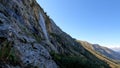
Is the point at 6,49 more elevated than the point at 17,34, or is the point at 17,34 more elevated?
the point at 17,34

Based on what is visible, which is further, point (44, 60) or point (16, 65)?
point (44, 60)

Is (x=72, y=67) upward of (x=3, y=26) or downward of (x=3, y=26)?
downward

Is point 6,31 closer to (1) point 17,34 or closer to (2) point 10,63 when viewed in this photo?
(1) point 17,34

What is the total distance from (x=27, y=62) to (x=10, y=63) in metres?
2.14

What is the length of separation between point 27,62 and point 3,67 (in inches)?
129

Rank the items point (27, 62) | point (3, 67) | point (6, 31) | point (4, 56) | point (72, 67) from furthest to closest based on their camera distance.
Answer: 1. point (72, 67)
2. point (6, 31)
3. point (27, 62)
4. point (4, 56)
5. point (3, 67)

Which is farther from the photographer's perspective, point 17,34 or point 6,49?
point 17,34

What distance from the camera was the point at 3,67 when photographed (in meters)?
12.8

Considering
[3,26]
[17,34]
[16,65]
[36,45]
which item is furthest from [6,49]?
[36,45]

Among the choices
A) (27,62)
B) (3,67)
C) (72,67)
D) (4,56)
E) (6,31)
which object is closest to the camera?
(3,67)

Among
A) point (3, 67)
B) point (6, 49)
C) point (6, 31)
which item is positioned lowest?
point (3, 67)

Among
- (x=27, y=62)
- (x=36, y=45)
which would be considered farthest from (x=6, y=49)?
(x=36, y=45)

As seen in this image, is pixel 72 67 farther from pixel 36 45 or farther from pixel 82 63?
pixel 36 45

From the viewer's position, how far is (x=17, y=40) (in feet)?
59.4
